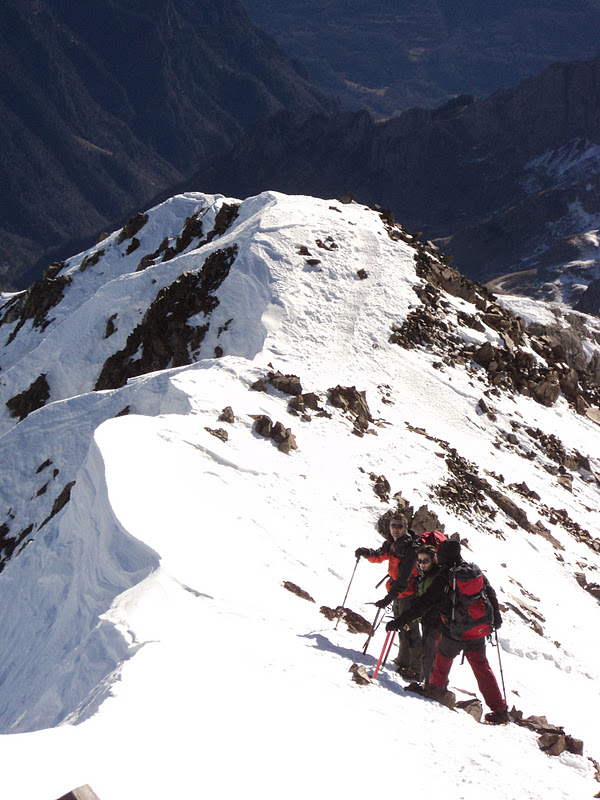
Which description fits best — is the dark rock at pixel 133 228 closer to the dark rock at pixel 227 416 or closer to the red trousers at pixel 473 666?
the dark rock at pixel 227 416

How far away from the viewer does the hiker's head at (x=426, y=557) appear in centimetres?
941

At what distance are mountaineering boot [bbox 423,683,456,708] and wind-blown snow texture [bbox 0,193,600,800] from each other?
31 cm

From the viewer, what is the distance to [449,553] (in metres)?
9.23

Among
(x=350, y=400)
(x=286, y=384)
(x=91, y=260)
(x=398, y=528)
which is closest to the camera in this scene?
(x=398, y=528)

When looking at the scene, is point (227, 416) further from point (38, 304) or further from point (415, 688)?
point (38, 304)

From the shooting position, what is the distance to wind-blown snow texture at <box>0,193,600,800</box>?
657cm

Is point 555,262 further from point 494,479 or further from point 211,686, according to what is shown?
point 211,686

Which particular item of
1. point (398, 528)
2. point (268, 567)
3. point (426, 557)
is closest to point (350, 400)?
point (268, 567)

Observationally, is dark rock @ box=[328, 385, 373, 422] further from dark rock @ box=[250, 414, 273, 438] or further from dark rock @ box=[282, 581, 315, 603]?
dark rock @ box=[282, 581, 315, 603]

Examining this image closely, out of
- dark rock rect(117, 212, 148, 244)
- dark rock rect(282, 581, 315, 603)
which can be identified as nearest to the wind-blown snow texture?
dark rock rect(282, 581, 315, 603)

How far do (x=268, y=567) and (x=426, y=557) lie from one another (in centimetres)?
315

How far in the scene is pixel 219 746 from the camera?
6.37 m

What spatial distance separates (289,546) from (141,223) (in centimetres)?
4130

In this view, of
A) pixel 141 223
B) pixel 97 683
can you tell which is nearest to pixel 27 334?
pixel 141 223
